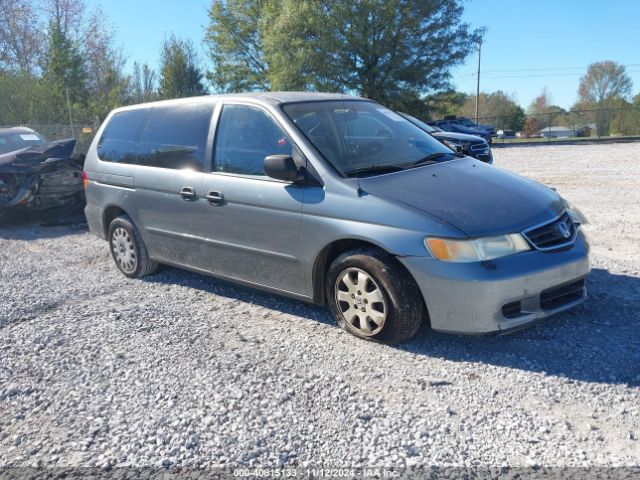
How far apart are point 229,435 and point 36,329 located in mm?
2522

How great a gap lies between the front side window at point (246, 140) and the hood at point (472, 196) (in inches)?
34.8

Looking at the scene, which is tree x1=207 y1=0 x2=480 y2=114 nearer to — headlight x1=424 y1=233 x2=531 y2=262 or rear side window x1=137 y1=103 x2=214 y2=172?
rear side window x1=137 y1=103 x2=214 y2=172

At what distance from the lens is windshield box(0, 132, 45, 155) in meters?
10.3

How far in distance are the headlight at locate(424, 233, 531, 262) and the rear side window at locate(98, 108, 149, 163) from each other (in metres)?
3.48

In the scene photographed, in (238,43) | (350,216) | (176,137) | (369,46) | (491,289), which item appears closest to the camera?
(491,289)

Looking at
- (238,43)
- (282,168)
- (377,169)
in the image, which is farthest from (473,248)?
(238,43)

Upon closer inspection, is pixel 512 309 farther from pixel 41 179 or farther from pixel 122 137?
pixel 41 179

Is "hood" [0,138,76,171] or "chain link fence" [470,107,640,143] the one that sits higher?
"chain link fence" [470,107,640,143]

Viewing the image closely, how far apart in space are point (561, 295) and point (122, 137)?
4.53m

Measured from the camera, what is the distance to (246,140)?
15.4 ft

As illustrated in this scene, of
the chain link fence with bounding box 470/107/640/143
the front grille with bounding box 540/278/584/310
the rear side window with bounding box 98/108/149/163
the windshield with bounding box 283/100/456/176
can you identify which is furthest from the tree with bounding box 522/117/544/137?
the front grille with bounding box 540/278/584/310

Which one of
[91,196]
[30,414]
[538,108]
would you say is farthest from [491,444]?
[538,108]

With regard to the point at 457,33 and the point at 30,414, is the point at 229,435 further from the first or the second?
the point at 457,33

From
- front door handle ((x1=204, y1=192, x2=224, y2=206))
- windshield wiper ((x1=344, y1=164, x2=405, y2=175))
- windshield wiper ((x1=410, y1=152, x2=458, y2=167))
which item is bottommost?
front door handle ((x1=204, y1=192, x2=224, y2=206))
